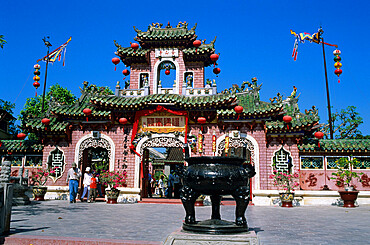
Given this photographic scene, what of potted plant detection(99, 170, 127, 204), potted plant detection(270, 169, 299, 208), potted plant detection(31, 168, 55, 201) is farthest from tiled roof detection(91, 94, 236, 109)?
potted plant detection(31, 168, 55, 201)

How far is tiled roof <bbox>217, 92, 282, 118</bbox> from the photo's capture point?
45.2ft

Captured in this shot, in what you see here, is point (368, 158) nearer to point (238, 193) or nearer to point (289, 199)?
point (289, 199)

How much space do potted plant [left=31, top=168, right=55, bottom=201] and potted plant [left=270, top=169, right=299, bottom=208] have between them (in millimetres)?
10034

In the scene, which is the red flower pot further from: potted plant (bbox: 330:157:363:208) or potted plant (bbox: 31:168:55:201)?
potted plant (bbox: 31:168:55:201)

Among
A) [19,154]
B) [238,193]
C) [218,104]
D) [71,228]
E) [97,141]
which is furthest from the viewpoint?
[19,154]

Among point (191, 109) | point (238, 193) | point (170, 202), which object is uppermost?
point (191, 109)

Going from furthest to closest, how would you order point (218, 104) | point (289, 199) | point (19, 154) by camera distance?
1. point (19, 154)
2. point (218, 104)
3. point (289, 199)

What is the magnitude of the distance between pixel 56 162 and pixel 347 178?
42.3 feet

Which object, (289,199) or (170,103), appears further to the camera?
(170,103)

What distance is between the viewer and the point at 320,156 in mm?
14305

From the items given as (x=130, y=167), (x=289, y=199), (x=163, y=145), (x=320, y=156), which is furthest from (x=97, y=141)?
(x=320, y=156)

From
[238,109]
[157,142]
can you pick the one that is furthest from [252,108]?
[157,142]

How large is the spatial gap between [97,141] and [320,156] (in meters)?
10.1

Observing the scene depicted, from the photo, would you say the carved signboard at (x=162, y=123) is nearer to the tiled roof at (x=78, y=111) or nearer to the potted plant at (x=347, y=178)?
the tiled roof at (x=78, y=111)
